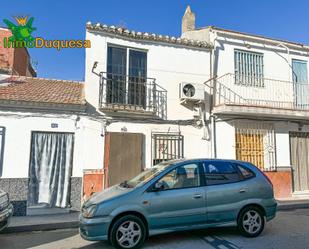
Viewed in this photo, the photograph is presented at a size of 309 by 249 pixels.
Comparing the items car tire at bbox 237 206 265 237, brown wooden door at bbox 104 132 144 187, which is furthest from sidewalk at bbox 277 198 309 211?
brown wooden door at bbox 104 132 144 187

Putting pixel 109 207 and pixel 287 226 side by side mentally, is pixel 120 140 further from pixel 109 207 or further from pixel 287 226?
pixel 287 226

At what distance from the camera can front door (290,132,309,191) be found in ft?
39.5

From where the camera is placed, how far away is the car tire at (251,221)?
20.0ft

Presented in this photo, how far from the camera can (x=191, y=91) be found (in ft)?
34.9

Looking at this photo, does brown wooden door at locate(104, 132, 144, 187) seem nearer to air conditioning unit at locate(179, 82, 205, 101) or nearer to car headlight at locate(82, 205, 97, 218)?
air conditioning unit at locate(179, 82, 205, 101)

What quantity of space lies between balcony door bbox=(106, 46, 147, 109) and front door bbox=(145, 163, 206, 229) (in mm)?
4730

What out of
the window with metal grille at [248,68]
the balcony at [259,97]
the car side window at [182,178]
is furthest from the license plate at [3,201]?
the window with metal grille at [248,68]

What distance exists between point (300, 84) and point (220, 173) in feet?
27.8

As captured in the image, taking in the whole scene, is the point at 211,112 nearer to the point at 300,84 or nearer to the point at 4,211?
the point at 300,84

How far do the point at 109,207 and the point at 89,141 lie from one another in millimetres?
4512

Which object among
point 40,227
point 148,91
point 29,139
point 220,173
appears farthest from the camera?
point 148,91

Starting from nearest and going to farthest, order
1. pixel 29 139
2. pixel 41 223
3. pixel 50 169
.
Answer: pixel 41 223 → pixel 29 139 → pixel 50 169

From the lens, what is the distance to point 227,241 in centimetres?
586

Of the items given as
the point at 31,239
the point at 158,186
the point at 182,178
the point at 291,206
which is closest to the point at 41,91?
the point at 31,239
